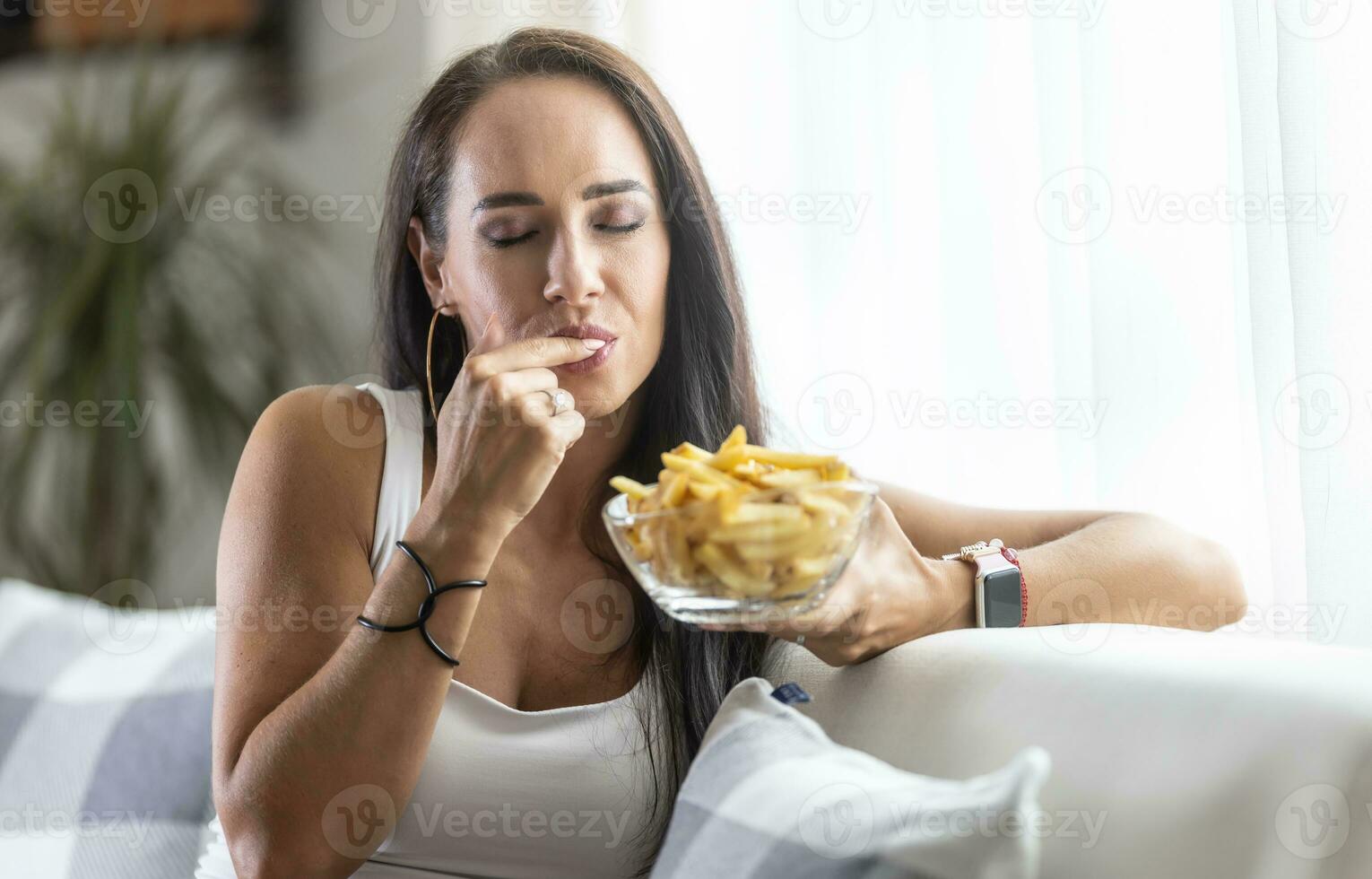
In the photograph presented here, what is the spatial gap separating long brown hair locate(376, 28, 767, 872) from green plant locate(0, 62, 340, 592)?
100 centimetres

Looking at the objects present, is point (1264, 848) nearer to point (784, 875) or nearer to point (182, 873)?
point (784, 875)

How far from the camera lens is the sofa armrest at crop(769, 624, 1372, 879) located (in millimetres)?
638

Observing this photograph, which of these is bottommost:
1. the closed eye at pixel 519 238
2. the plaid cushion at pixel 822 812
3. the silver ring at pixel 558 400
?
the plaid cushion at pixel 822 812

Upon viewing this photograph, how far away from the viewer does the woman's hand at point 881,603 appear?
88 cm

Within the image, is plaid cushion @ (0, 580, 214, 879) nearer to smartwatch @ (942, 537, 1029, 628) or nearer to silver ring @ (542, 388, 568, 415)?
silver ring @ (542, 388, 568, 415)

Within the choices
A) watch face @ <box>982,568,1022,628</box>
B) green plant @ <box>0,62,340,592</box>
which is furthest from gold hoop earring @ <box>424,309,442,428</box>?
green plant @ <box>0,62,340,592</box>

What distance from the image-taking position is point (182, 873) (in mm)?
1281

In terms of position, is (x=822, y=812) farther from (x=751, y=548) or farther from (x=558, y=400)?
(x=558, y=400)

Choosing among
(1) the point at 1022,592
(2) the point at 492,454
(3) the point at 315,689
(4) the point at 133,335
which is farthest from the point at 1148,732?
(4) the point at 133,335

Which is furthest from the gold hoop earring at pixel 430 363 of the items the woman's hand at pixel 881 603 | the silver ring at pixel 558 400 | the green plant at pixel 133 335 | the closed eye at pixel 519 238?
the green plant at pixel 133 335

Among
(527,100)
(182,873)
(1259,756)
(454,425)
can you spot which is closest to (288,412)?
(454,425)

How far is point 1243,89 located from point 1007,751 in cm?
84

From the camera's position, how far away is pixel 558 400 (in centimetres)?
102

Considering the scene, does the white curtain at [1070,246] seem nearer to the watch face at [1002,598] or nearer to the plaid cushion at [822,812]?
the watch face at [1002,598]
